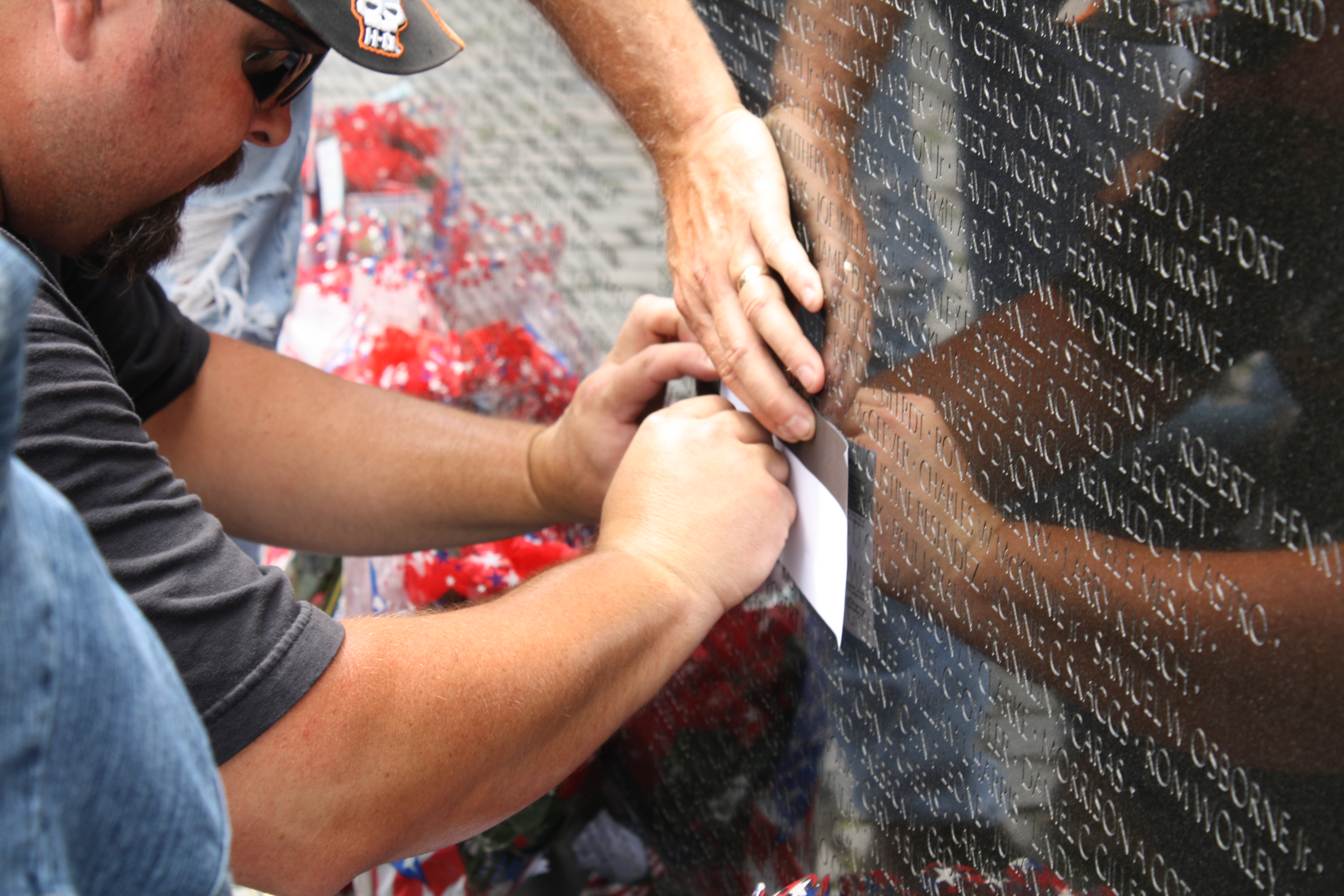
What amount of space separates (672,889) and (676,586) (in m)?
0.58

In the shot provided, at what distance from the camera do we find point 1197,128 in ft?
1.64

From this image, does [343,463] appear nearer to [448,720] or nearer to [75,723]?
[448,720]

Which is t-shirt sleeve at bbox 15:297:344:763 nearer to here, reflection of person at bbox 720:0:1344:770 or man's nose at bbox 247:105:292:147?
man's nose at bbox 247:105:292:147

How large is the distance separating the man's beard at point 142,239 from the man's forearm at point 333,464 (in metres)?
0.30

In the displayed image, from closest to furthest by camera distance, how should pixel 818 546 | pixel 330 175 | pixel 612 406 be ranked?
pixel 818 546
pixel 612 406
pixel 330 175

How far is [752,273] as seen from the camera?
3.18 ft

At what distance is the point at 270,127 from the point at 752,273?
519mm

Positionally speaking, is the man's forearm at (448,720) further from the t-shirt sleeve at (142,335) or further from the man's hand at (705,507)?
the t-shirt sleeve at (142,335)

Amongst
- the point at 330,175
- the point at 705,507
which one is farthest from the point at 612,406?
the point at 330,175

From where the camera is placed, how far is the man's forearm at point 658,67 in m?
1.09

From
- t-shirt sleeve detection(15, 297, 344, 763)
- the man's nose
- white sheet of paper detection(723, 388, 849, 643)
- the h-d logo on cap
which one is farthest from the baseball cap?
white sheet of paper detection(723, 388, 849, 643)

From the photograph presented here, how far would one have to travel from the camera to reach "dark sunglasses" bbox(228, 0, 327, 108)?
902 millimetres

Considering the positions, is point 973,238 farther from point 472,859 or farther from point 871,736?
point 472,859

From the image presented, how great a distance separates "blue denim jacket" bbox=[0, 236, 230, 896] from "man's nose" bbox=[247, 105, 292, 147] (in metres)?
0.82
